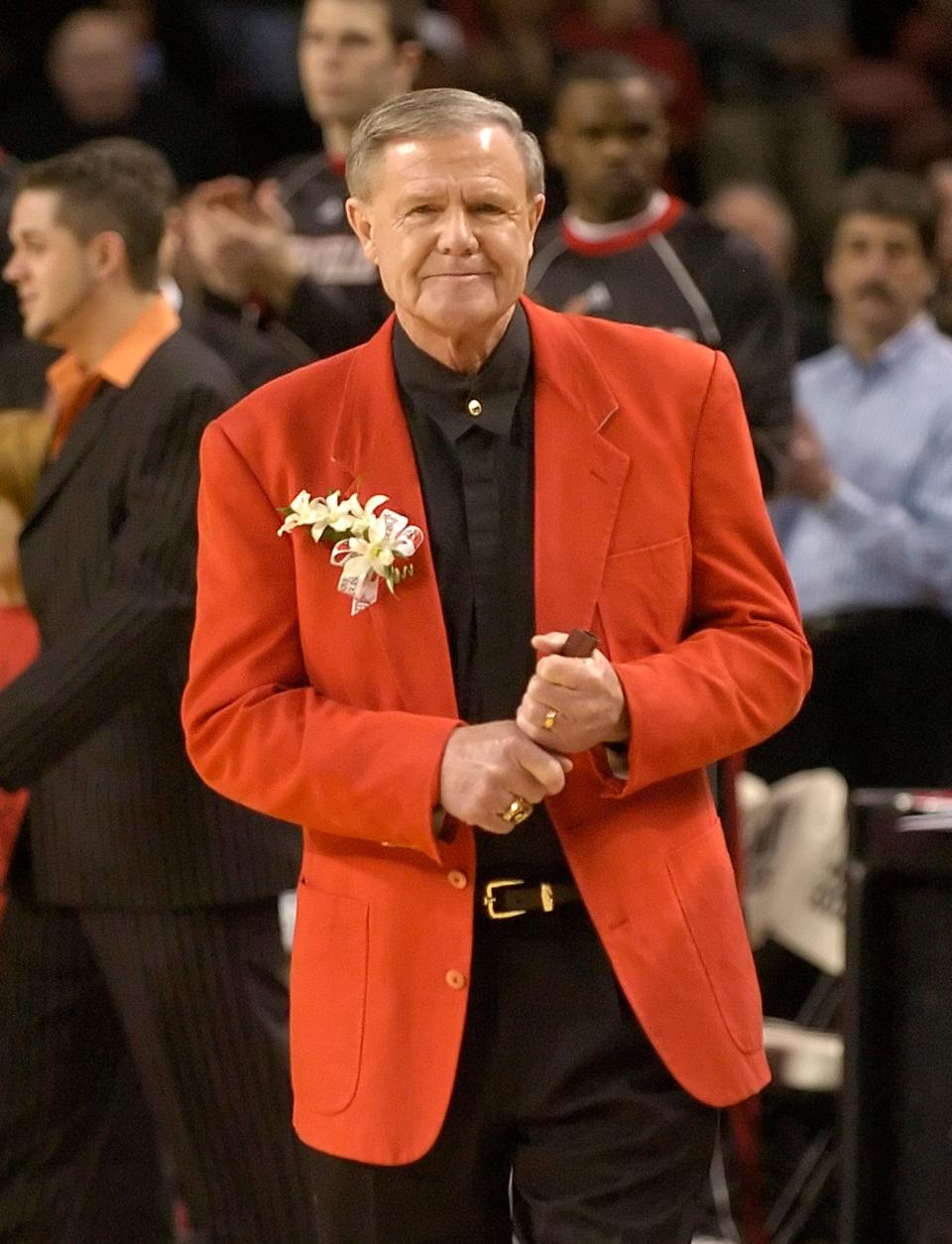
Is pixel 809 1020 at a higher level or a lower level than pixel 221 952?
lower

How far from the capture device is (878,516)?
19.5 feet

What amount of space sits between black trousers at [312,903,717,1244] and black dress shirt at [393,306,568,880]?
0.12 meters

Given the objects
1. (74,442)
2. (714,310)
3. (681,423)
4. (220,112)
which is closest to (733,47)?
(220,112)

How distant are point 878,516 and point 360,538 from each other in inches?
128

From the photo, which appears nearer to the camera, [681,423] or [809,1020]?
[681,423]

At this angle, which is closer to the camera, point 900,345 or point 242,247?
point 242,247

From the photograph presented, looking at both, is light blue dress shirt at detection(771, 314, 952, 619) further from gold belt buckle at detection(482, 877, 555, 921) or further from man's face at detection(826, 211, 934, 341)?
gold belt buckle at detection(482, 877, 555, 921)

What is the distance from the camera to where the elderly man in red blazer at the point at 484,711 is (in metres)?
2.91

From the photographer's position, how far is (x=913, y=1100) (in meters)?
4.08

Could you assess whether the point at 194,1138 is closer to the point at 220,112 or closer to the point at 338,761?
the point at 338,761

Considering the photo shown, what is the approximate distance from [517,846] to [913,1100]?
1.41 m

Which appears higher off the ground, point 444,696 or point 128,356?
point 128,356

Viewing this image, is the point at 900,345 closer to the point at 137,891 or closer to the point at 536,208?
the point at 137,891

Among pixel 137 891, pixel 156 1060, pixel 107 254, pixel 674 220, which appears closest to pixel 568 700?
pixel 137 891
